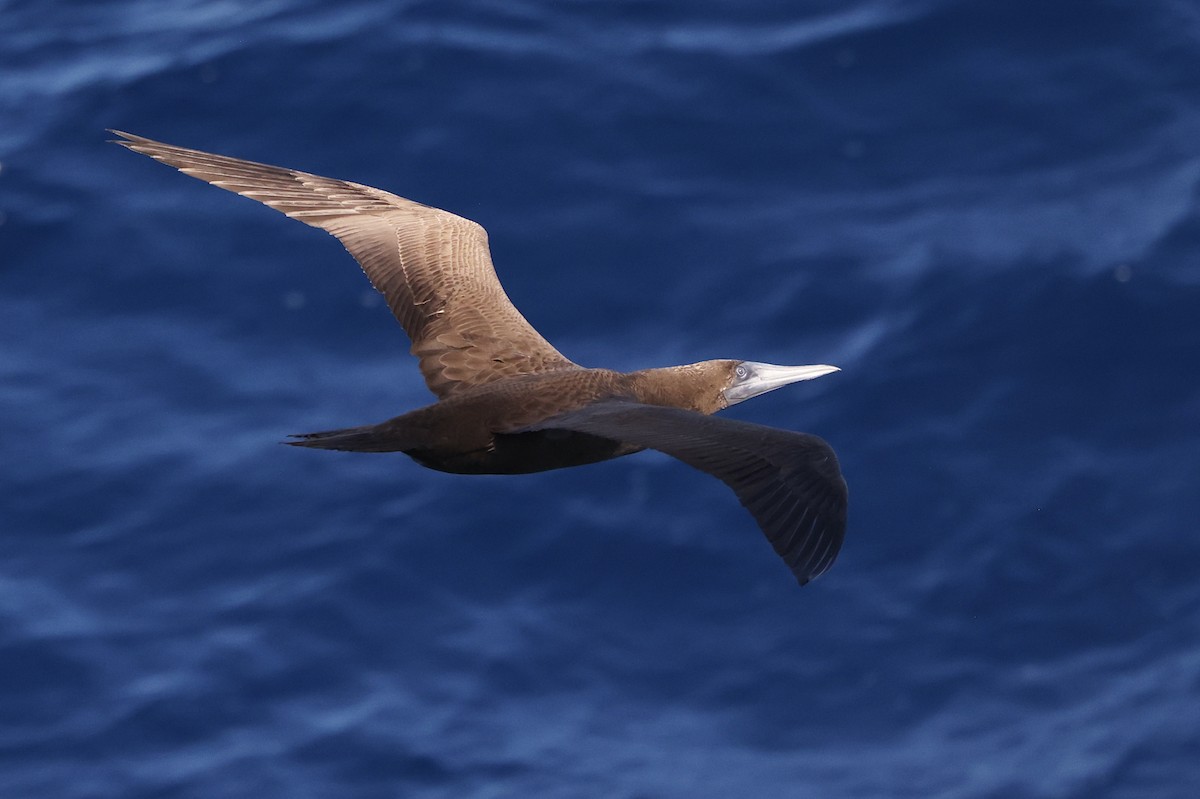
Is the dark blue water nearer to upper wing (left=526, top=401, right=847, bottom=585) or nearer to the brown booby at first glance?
the brown booby

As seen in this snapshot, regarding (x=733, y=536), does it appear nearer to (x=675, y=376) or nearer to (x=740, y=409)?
(x=740, y=409)

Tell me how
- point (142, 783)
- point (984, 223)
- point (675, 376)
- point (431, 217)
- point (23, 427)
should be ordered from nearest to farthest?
point (675, 376), point (431, 217), point (142, 783), point (23, 427), point (984, 223)

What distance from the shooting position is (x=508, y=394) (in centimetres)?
859

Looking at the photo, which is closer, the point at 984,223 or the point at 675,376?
the point at 675,376

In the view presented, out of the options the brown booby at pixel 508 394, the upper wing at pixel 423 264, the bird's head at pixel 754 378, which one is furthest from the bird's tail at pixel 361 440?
the bird's head at pixel 754 378

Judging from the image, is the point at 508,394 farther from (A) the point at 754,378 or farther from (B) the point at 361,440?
(A) the point at 754,378

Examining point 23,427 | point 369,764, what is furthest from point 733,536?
point 23,427

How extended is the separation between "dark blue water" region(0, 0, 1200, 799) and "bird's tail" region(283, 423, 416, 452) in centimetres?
583

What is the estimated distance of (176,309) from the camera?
15.0 m

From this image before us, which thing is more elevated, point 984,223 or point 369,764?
point 984,223

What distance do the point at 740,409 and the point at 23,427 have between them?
218 inches

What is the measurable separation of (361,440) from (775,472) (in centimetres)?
180

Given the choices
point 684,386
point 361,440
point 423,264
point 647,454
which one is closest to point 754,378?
point 684,386

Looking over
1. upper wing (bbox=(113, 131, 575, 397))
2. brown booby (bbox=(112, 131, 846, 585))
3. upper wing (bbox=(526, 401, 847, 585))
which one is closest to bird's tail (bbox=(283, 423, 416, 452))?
brown booby (bbox=(112, 131, 846, 585))
